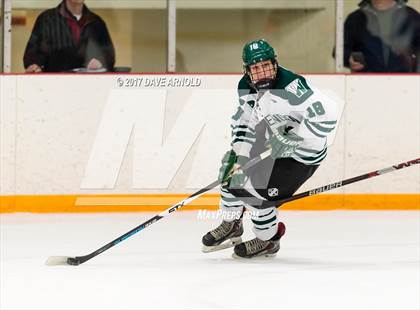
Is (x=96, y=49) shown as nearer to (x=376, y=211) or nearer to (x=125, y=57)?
(x=125, y=57)

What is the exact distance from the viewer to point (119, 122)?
661 cm

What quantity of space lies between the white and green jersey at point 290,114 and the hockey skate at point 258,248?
1.25 ft

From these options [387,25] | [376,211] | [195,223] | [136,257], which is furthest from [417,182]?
[136,257]

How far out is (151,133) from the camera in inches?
261

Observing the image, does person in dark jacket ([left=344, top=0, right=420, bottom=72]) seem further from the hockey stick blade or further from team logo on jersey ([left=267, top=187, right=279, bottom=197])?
the hockey stick blade

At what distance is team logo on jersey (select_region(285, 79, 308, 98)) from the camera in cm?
487

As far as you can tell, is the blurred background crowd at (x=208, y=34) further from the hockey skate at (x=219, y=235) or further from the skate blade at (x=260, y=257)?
the skate blade at (x=260, y=257)

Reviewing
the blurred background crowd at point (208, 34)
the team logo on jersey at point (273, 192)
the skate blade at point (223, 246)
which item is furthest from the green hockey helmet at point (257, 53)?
the blurred background crowd at point (208, 34)

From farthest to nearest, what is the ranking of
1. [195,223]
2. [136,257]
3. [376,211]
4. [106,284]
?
[376,211], [195,223], [136,257], [106,284]

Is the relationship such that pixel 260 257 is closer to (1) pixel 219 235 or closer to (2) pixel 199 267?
(1) pixel 219 235

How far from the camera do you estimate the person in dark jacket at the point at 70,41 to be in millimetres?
6672

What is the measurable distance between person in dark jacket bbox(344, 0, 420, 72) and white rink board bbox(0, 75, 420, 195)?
0.54 ft

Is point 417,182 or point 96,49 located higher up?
point 96,49

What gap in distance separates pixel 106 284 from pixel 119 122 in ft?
8.07
